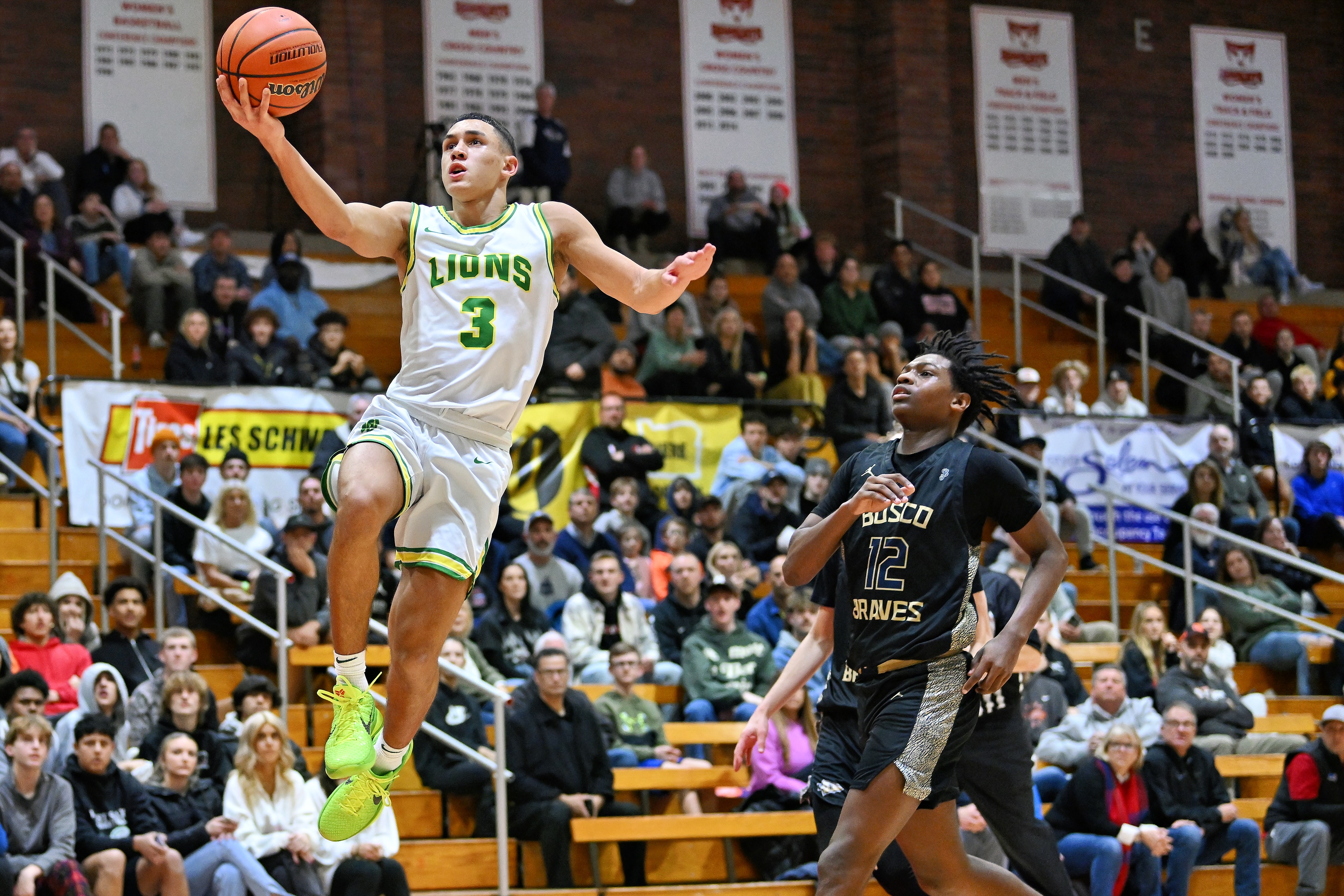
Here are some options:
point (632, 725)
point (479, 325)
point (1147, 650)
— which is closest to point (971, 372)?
point (479, 325)

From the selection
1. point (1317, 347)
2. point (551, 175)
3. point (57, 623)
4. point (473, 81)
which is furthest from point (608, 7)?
point (57, 623)

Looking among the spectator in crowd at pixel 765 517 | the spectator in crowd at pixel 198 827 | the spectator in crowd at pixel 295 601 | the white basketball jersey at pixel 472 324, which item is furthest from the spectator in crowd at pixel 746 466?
the white basketball jersey at pixel 472 324

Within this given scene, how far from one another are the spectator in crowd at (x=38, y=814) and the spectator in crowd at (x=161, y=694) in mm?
737

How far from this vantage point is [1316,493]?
14.5 metres

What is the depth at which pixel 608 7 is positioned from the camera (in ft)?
58.1

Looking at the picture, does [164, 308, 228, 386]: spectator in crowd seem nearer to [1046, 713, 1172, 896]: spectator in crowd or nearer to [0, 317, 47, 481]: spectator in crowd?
[0, 317, 47, 481]: spectator in crowd

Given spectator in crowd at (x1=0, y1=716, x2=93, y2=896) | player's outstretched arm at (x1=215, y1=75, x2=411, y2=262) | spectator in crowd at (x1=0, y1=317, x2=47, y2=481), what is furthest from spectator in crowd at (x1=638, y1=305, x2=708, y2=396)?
player's outstretched arm at (x1=215, y1=75, x2=411, y2=262)

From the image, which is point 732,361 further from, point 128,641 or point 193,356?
point 128,641

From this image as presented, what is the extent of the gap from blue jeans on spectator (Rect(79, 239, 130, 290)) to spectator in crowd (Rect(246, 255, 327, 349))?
114cm

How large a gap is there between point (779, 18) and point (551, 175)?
3.98m

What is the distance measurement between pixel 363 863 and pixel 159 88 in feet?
31.5

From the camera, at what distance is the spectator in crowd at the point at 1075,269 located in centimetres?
1739

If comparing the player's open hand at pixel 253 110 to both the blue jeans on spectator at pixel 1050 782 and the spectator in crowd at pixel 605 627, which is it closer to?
the spectator in crowd at pixel 605 627

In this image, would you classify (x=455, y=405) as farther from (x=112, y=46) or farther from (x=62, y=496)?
(x=112, y=46)
